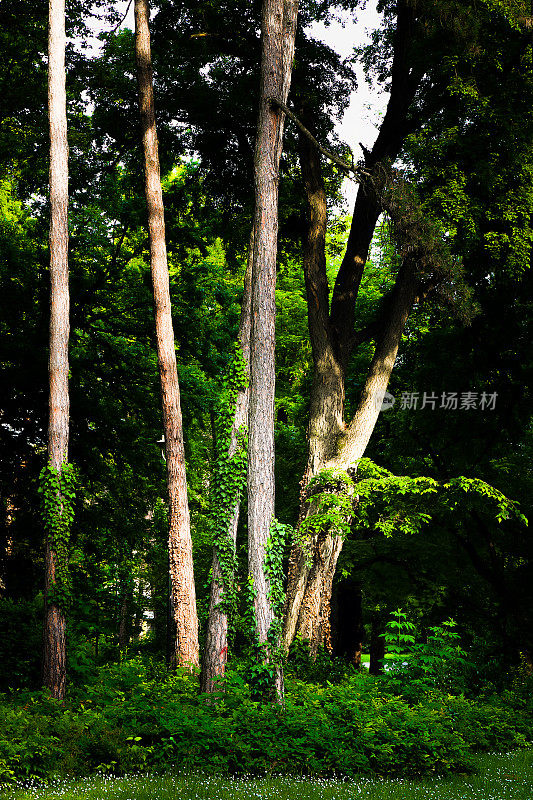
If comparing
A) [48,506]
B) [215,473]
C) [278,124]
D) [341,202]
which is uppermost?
[341,202]

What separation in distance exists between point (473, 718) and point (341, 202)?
493 inches

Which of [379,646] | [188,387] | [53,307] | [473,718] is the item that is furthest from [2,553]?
[379,646]

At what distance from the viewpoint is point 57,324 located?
458 inches

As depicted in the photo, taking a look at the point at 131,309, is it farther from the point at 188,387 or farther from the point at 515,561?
the point at 515,561

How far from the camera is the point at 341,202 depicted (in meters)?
18.1

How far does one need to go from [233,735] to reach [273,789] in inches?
48.7

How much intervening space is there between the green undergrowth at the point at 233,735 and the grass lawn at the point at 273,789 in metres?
0.37

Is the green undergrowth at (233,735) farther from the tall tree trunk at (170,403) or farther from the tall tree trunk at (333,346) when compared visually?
A: the tall tree trunk at (333,346)

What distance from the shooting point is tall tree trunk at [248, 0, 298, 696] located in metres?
9.29

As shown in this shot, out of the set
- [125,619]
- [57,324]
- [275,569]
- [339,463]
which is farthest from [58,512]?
[125,619]

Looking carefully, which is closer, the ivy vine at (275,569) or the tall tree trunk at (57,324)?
the ivy vine at (275,569)

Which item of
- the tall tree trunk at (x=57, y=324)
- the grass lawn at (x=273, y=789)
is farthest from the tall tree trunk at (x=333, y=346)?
the grass lawn at (x=273, y=789)

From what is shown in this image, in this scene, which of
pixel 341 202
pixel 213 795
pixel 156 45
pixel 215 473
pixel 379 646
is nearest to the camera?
pixel 213 795

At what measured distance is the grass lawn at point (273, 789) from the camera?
602cm
